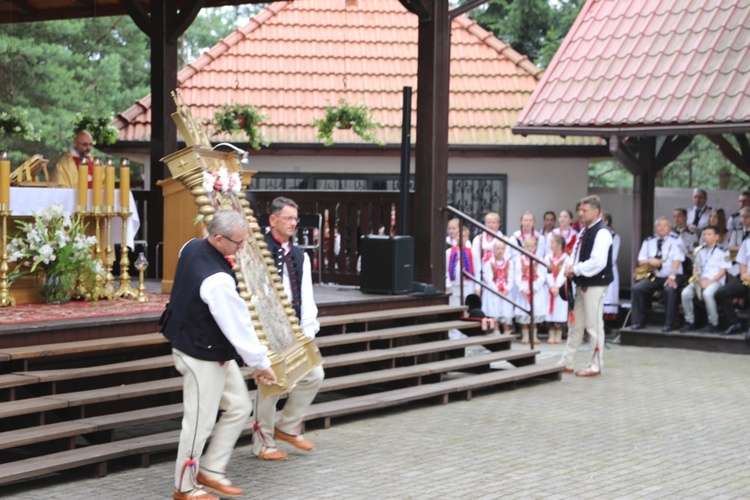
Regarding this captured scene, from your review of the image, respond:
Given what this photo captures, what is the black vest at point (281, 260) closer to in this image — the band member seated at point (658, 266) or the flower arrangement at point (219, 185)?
the flower arrangement at point (219, 185)

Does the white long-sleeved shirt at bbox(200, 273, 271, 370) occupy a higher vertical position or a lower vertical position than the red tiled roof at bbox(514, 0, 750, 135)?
lower

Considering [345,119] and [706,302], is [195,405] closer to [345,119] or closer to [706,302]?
[345,119]

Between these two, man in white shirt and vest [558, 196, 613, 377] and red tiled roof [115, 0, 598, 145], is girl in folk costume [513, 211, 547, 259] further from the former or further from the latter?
man in white shirt and vest [558, 196, 613, 377]

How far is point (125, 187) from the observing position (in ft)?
38.3

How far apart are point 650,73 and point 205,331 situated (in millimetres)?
12627

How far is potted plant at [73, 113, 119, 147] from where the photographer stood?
45.2 ft

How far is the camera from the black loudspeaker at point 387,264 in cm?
1320

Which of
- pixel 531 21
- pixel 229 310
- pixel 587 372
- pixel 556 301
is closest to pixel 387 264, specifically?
pixel 587 372

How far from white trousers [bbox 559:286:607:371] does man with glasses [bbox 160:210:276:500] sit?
6923mm

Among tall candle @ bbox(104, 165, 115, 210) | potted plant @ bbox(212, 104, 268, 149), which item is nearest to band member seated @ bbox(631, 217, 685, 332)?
potted plant @ bbox(212, 104, 268, 149)

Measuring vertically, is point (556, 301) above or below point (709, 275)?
below

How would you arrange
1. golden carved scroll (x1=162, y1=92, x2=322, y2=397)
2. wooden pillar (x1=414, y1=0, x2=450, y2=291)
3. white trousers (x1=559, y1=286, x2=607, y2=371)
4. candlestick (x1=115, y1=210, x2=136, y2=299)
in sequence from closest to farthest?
golden carved scroll (x1=162, y1=92, x2=322, y2=397) < candlestick (x1=115, y1=210, x2=136, y2=299) < white trousers (x1=559, y1=286, x2=607, y2=371) < wooden pillar (x1=414, y1=0, x2=450, y2=291)

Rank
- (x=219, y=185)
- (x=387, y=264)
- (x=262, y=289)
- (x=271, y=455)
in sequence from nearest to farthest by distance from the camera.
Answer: (x=262, y=289) → (x=271, y=455) → (x=219, y=185) → (x=387, y=264)

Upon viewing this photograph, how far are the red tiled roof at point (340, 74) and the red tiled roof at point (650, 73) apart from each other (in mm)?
2761
